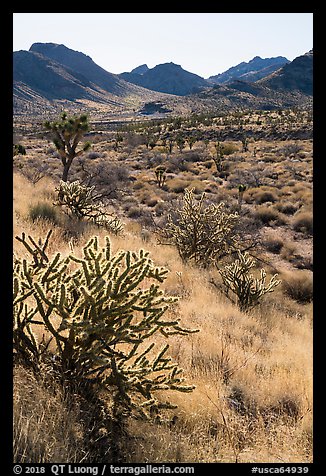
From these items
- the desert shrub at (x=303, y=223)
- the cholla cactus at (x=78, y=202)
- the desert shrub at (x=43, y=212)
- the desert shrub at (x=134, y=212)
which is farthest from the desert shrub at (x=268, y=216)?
the desert shrub at (x=43, y=212)

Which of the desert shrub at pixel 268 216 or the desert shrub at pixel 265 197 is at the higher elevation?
the desert shrub at pixel 265 197

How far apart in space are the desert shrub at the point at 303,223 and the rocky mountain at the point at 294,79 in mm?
Answer: 115874

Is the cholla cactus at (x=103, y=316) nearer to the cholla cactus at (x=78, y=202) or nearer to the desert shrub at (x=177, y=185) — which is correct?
the cholla cactus at (x=78, y=202)

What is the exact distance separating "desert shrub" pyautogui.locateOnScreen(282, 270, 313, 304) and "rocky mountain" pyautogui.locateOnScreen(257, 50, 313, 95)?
123 metres

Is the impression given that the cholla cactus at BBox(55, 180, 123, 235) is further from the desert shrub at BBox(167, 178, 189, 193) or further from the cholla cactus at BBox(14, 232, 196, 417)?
the desert shrub at BBox(167, 178, 189, 193)

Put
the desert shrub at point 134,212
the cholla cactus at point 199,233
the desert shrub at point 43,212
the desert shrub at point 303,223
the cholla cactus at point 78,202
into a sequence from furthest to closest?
the desert shrub at point 134,212, the desert shrub at point 303,223, the cholla cactus at point 78,202, the cholla cactus at point 199,233, the desert shrub at point 43,212

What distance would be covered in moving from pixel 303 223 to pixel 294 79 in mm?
127335

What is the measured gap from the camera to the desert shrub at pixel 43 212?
31.6 ft

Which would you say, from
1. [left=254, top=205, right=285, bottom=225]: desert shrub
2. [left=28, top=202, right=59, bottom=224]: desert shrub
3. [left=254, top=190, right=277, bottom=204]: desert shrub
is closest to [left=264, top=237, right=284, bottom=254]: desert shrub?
[left=254, top=205, right=285, bottom=225]: desert shrub
